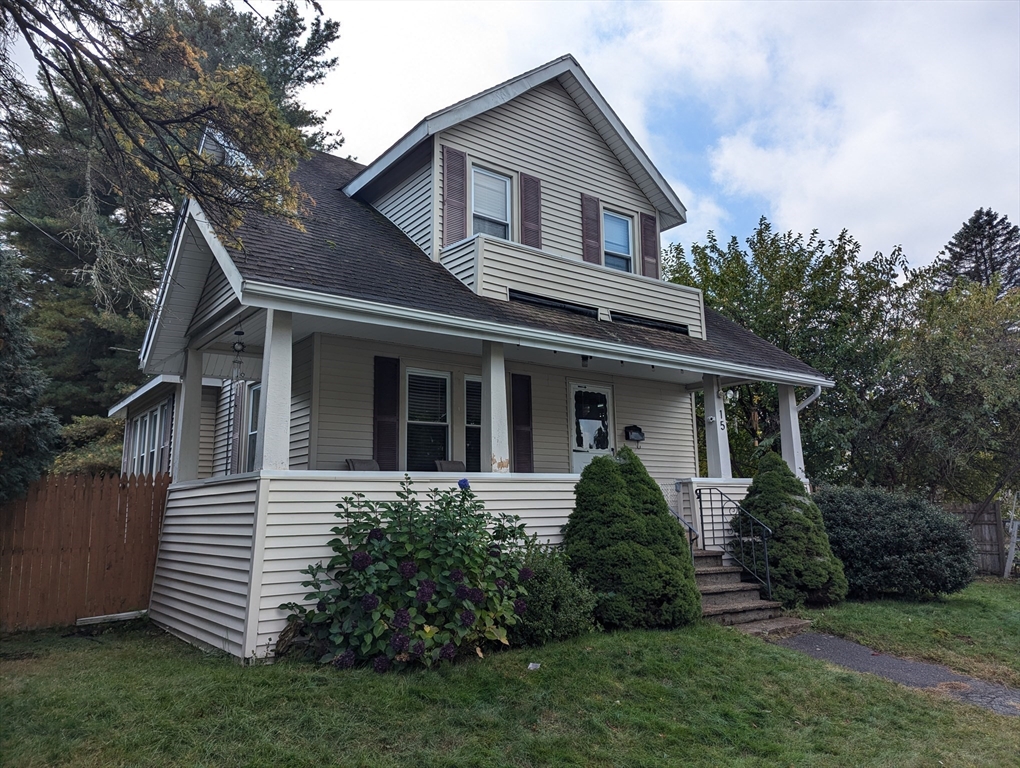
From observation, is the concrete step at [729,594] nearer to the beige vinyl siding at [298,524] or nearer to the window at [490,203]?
the beige vinyl siding at [298,524]

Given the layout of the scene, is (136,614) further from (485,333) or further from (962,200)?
(962,200)

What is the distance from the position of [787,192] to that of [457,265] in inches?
680

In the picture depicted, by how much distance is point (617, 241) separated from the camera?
12.5 m

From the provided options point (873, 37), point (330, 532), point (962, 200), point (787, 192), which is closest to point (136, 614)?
point (330, 532)

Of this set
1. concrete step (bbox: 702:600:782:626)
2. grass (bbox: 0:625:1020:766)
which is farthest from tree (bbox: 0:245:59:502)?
concrete step (bbox: 702:600:782:626)

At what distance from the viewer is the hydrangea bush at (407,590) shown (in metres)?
5.90

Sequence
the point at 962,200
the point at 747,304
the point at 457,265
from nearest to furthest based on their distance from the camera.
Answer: the point at 457,265 → the point at 747,304 → the point at 962,200

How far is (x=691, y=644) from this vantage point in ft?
22.8

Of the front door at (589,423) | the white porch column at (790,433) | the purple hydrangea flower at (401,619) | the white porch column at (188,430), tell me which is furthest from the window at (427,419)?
the white porch column at (790,433)

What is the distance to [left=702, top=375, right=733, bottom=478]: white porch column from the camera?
37.4 feet

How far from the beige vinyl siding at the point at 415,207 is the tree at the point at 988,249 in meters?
34.6

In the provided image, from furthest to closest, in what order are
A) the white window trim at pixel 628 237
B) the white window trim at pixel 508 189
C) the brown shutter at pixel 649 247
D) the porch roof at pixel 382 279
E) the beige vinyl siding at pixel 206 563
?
the brown shutter at pixel 649 247 → the white window trim at pixel 628 237 → the white window trim at pixel 508 189 → the porch roof at pixel 382 279 → the beige vinyl siding at pixel 206 563

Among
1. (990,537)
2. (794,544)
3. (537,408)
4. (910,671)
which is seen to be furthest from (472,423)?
(990,537)

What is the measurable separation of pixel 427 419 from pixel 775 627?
206 inches
